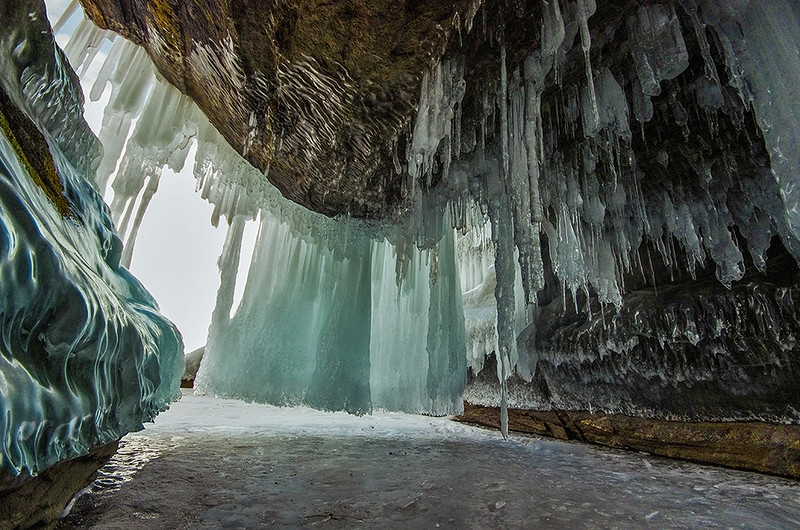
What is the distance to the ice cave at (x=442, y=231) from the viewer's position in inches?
50.3

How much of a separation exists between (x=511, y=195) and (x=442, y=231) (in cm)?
168

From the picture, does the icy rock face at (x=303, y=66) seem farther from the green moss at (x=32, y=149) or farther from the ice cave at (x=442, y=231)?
the green moss at (x=32, y=149)

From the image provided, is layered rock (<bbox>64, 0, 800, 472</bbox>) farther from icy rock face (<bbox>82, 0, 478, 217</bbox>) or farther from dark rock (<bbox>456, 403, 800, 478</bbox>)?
dark rock (<bbox>456, 403, 800, 478</bbox>)

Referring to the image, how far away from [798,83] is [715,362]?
228 cm

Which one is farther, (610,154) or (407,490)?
(610,154)

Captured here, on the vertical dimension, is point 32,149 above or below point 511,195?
below

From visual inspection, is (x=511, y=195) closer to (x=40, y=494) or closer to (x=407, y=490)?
(x=407, y=490)

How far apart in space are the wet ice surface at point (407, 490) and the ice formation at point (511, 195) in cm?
95

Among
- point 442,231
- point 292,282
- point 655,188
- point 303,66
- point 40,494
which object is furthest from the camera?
point 292,282

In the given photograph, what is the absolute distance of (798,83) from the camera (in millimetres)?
1956

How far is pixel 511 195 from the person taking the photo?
279cm

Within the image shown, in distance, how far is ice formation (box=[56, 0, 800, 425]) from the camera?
2242 mm

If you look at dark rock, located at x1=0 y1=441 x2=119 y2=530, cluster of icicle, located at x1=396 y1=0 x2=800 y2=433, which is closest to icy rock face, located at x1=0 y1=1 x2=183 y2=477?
dark rock, located at x1=0 y1=441 x2=119 y2=530

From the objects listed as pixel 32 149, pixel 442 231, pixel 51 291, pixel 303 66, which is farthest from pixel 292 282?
pixel 51 291
